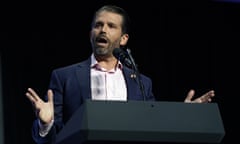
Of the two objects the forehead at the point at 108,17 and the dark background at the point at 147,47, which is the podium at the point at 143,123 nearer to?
the forehead at the point at 108,17

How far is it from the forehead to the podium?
94 centimetres

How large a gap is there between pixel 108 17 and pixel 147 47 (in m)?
1.15

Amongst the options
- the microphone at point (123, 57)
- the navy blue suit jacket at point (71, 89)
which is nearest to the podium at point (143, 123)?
the microphone at point (123, 57)

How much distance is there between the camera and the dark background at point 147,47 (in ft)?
11.0

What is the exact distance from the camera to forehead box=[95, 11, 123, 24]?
8.52 ft

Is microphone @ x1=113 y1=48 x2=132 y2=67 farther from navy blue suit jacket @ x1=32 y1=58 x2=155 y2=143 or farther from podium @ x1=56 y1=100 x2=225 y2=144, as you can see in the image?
podium @ x1=56 y1=100 x2=225 y2=144

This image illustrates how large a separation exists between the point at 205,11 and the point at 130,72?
1.34m

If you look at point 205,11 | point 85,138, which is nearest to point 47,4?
point 205,11

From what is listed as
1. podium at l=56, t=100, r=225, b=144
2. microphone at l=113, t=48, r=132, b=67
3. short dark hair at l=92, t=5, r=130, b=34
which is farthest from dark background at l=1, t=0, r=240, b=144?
podium at l=56, t=100, r=225, b=144

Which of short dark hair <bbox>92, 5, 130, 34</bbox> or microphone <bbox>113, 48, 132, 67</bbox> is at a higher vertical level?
short dark hair <bbox>92, 5, 130, 34</bbox>

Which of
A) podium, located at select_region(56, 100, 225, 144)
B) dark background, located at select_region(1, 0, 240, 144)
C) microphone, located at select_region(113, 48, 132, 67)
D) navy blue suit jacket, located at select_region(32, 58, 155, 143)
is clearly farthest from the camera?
dark background, located at select_region(1, 0, 240, 144)

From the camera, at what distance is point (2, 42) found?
332cm

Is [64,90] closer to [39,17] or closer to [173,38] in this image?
[39,17]

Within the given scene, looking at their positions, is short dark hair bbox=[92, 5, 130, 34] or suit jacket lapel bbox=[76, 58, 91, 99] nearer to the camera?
suit jacket lapel bbox=[76, 58, 91, 99]
